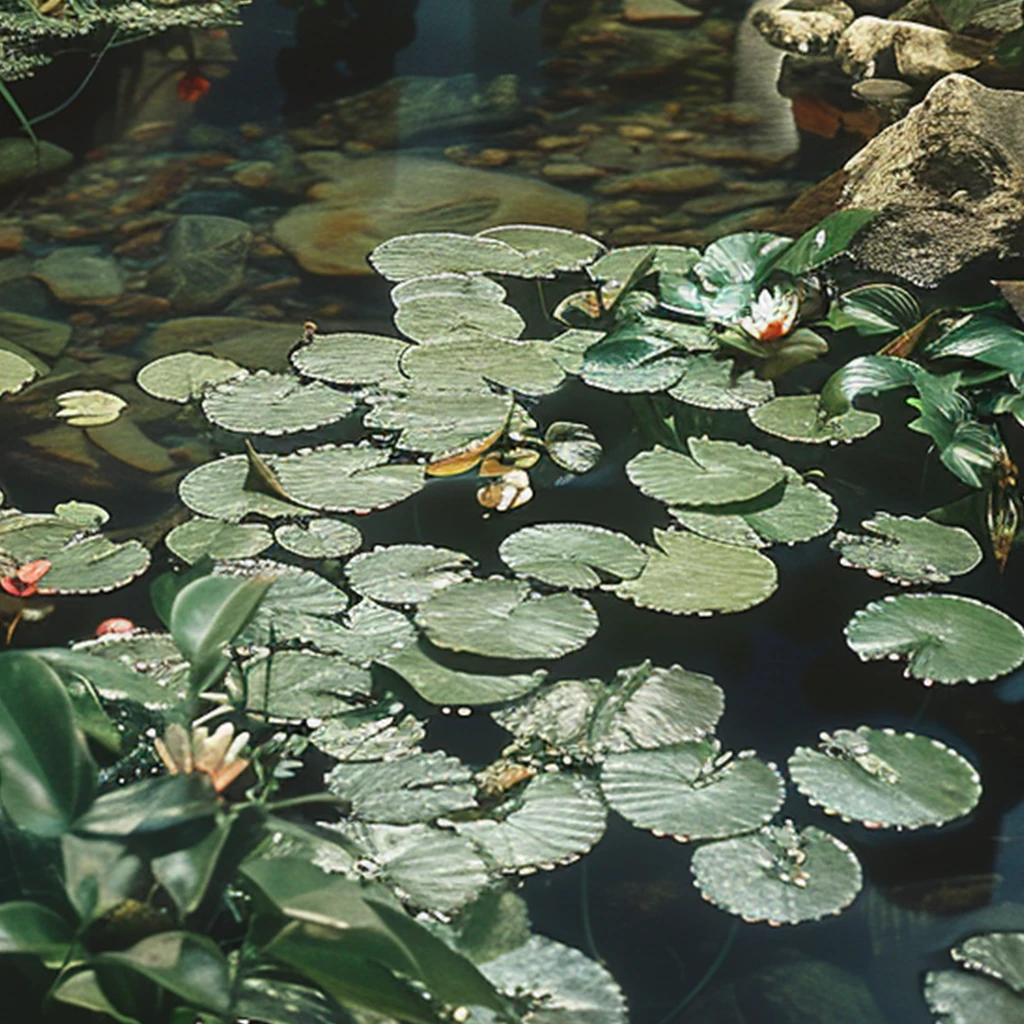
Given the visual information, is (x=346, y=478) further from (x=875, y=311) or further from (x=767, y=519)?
(x=875, y=311)

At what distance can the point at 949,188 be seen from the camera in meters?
2.29

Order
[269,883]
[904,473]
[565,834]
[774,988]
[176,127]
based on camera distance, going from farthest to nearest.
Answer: [176,127] < [904,473] < [565,834] < [774,988] < [269,883]

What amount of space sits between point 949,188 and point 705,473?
0.84 metres

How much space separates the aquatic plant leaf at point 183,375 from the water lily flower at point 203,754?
36.4 inches

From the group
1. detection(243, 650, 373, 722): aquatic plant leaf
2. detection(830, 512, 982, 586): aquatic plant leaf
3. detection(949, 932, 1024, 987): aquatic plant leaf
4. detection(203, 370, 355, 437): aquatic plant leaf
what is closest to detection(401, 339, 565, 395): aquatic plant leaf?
detection(203, 370, 355, 437): aquatic plant leaf

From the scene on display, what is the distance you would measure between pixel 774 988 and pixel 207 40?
8.98 feet

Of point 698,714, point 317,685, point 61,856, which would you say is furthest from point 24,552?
point 698,714

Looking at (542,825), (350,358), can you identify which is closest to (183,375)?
(350,358)

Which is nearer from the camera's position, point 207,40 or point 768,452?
point 768,452

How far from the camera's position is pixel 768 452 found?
1895mm

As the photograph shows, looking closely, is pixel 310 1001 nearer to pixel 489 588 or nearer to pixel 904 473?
pixel 489 588

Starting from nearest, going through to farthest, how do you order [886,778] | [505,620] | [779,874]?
[779,874], [886,778], [505,620]

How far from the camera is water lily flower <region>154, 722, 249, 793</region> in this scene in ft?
A: 3.59

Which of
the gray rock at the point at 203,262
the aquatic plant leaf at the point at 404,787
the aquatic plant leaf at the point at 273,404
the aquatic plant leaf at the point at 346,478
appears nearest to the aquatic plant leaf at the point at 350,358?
the aquatic plant leaf at the point at 273,404
